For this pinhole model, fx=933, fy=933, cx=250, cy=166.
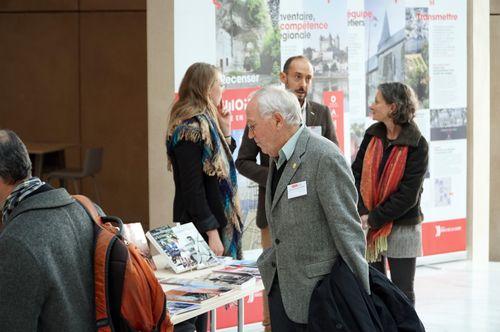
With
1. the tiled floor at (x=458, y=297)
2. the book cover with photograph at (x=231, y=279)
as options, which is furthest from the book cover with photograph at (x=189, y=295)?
the tiled floor at (x=458, y=297)

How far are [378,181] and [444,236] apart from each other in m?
3.23

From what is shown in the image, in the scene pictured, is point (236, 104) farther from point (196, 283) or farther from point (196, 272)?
point (196, 283)

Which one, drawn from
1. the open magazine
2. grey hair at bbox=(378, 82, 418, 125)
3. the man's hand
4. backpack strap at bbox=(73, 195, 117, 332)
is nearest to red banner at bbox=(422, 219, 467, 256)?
grey hair at bbox=(378, 82, 418, 125)

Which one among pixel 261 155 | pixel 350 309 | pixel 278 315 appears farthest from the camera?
pixel 261 155

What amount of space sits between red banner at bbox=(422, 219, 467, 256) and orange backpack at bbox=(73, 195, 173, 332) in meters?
5.65

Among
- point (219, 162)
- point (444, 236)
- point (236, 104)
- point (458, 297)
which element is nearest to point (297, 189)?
point (219, 162)

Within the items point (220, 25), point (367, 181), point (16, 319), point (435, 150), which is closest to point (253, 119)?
point (16, 319)

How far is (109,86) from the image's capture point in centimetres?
1257

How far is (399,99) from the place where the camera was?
5266 millimetres

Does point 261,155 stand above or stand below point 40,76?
below

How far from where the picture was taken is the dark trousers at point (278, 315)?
3.56 metres

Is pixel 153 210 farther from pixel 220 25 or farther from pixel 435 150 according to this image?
pixel 435 150

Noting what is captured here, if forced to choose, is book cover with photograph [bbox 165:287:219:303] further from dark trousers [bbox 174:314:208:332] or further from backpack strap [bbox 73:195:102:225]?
backpack strap [bbox 73:195:102:225]

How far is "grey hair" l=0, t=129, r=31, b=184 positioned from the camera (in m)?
2.70
